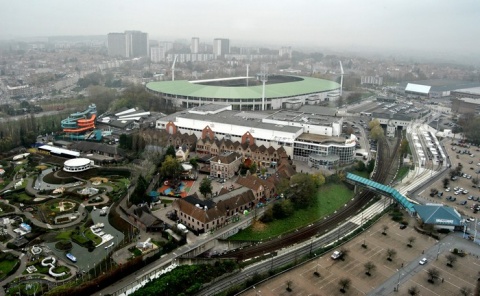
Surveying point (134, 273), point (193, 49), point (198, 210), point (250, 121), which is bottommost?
point (134, 273)

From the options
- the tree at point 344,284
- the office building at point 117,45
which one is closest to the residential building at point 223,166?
the tree at point 344,284

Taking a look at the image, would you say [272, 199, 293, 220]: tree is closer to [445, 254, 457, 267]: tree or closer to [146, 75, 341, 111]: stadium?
[445, 254, 457, 267]: tree

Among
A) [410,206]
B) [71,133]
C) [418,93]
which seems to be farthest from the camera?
[418,93]

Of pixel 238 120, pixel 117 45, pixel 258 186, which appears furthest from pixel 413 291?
pixel 117 45

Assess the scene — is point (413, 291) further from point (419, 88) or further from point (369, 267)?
point (419, 88)

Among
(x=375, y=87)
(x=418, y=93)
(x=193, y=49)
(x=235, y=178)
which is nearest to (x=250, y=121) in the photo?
(x=235, y=178)

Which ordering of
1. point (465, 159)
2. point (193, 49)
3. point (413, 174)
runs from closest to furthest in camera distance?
point (413, 174), point (465, 159), point (193, 49)

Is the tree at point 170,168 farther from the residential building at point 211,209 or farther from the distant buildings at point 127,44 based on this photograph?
the distant buildings at point 127,44

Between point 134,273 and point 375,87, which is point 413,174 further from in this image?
point 375,87
